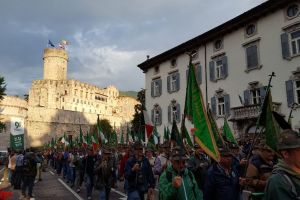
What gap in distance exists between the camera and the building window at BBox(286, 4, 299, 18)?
937 inches

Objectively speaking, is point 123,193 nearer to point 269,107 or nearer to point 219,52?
point 269,107

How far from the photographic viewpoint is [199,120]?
6008 millimetres

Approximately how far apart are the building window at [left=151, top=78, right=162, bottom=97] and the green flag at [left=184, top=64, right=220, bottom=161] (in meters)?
31.1

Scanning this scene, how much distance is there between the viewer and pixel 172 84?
35.5 metres

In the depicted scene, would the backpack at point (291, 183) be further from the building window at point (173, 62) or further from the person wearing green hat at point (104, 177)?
the building window at point (173, 62)

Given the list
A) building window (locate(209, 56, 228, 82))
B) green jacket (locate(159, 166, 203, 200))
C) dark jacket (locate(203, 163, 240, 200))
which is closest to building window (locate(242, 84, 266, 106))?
building window (locate(209, 56, 228, 82))

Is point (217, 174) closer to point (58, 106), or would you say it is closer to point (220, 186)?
point (220, 186)

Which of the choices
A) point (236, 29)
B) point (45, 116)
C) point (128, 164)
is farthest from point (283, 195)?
point (45, 116)

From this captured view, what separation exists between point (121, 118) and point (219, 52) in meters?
89.3

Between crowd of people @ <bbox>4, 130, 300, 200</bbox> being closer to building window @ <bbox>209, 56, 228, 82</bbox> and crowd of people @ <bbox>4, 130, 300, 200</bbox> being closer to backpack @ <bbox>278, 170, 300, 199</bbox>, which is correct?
backpack @ <bbox>278, 170, 300, 199</bbox>

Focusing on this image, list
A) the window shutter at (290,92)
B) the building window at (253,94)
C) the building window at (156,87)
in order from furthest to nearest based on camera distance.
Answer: the building window at (156,87)
the building window at (253,94)
the window shutter at (290,92)

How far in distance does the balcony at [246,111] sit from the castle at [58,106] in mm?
56742

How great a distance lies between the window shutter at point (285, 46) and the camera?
937 inches

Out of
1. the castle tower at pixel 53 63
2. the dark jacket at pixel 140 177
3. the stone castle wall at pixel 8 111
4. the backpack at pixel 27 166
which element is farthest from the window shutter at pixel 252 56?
the castle tower at pixel 53 63
